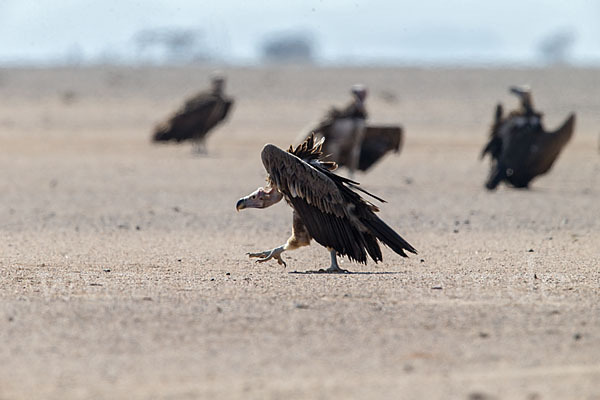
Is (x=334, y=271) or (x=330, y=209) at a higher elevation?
(x=330, y=209)

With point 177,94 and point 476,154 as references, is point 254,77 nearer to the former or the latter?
point 177,94

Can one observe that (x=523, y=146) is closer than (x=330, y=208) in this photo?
No

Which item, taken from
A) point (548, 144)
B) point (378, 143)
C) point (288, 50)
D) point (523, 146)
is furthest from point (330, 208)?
point (288, 50)

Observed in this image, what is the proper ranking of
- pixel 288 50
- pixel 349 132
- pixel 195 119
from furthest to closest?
pixel 288 50
pixel 195 119
pixel 349 132

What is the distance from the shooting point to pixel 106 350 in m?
5.91

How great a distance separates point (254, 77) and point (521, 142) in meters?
44.6

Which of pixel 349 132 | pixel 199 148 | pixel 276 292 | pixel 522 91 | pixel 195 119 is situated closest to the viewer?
pixel 276 292

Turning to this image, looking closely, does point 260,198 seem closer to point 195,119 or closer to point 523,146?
point 523,146

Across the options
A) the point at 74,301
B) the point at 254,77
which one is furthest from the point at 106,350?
the point at 254,77

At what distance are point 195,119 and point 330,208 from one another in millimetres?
14232

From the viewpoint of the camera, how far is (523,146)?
51.6 ft

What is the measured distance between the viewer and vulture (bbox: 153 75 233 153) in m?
22.1

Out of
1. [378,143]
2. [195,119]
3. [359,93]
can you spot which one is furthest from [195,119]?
[359,93]

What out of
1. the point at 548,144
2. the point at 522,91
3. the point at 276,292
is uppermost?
the point at 522,91
